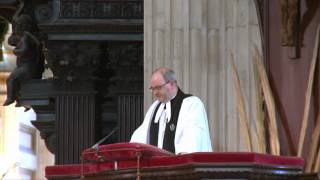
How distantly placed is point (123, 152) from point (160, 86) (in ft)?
4.26

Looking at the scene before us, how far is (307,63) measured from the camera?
7.93 m

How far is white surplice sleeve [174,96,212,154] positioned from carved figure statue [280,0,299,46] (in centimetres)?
125

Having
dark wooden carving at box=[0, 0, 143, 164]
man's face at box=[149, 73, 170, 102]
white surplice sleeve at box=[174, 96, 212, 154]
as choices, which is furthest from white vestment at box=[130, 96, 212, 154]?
dark wooden carving at box=[0, 0, 143, 164]

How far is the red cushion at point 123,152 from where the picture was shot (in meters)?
5.61

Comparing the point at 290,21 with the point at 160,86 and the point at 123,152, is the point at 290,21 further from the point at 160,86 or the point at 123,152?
the point at 123,152

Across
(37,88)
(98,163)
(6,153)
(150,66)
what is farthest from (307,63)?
(6,153)

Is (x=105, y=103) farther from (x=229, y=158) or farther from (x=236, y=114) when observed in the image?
(x=229, y=158)

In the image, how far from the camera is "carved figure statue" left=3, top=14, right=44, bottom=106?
482 inches

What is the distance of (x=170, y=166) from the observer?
5.46 metres

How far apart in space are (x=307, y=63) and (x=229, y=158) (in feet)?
9.10

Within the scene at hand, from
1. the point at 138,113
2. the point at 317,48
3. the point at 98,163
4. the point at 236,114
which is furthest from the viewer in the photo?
the point at 138,113

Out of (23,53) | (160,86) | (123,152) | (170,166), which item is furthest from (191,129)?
(23,53)

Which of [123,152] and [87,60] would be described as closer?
[123,152]

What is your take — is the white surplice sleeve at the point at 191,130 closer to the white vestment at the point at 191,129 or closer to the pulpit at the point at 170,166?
the white vestment at the point at 191,129
